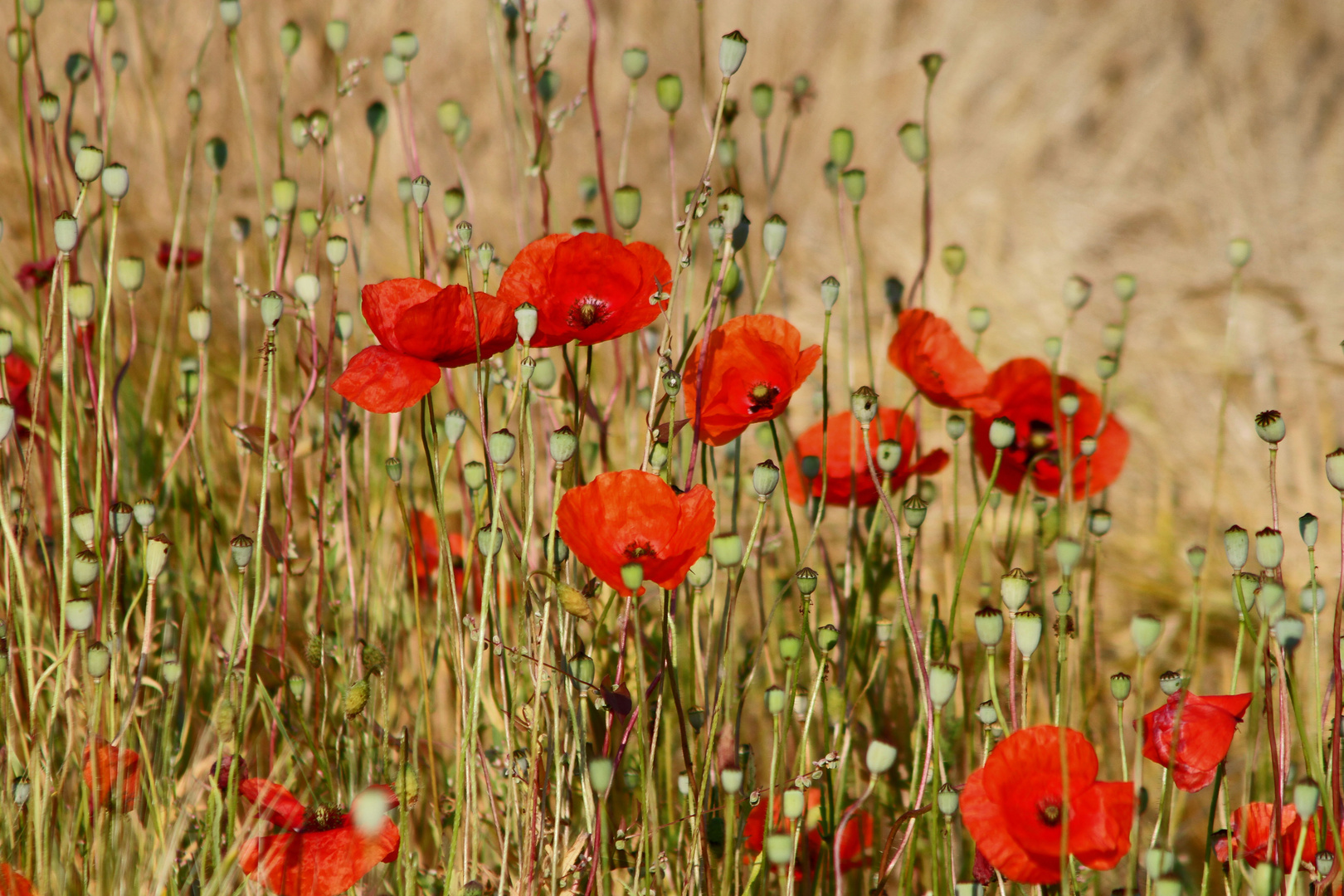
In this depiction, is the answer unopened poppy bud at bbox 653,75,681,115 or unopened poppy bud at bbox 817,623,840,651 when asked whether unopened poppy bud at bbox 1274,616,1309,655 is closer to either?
unopened poppy bud at bbox 817,623,840,651

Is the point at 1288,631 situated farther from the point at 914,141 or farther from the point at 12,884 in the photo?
the point at 12,884

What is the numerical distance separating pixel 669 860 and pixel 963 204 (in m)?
1.26

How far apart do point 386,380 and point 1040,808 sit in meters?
0.36

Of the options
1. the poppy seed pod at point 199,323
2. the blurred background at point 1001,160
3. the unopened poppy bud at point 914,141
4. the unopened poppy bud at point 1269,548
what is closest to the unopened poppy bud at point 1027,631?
the unopened poppy bud at point 1269,548

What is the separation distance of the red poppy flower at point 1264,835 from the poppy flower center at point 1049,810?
10 centimetres

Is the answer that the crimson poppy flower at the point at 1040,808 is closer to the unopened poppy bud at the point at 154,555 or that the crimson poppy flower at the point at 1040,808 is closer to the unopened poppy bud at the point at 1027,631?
the unopened poppy bud at the point at 1027,631

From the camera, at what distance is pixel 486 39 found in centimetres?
155

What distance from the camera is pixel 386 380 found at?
0.57 metres

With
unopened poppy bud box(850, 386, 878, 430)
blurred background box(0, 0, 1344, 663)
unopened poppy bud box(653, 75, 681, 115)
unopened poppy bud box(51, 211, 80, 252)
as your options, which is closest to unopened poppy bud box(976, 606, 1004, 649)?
unopened poppy bud box(850, 386, 878, 430)

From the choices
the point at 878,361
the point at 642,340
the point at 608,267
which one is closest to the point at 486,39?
the point at 878,361

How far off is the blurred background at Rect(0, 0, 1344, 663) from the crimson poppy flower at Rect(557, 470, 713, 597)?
0.84m

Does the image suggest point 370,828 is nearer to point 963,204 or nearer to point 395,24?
point 395,24

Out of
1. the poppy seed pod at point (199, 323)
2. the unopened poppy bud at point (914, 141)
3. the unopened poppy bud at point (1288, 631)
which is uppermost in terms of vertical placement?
the unopened poppy bud at point (914, 141)

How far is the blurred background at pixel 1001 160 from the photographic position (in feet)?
4.76
